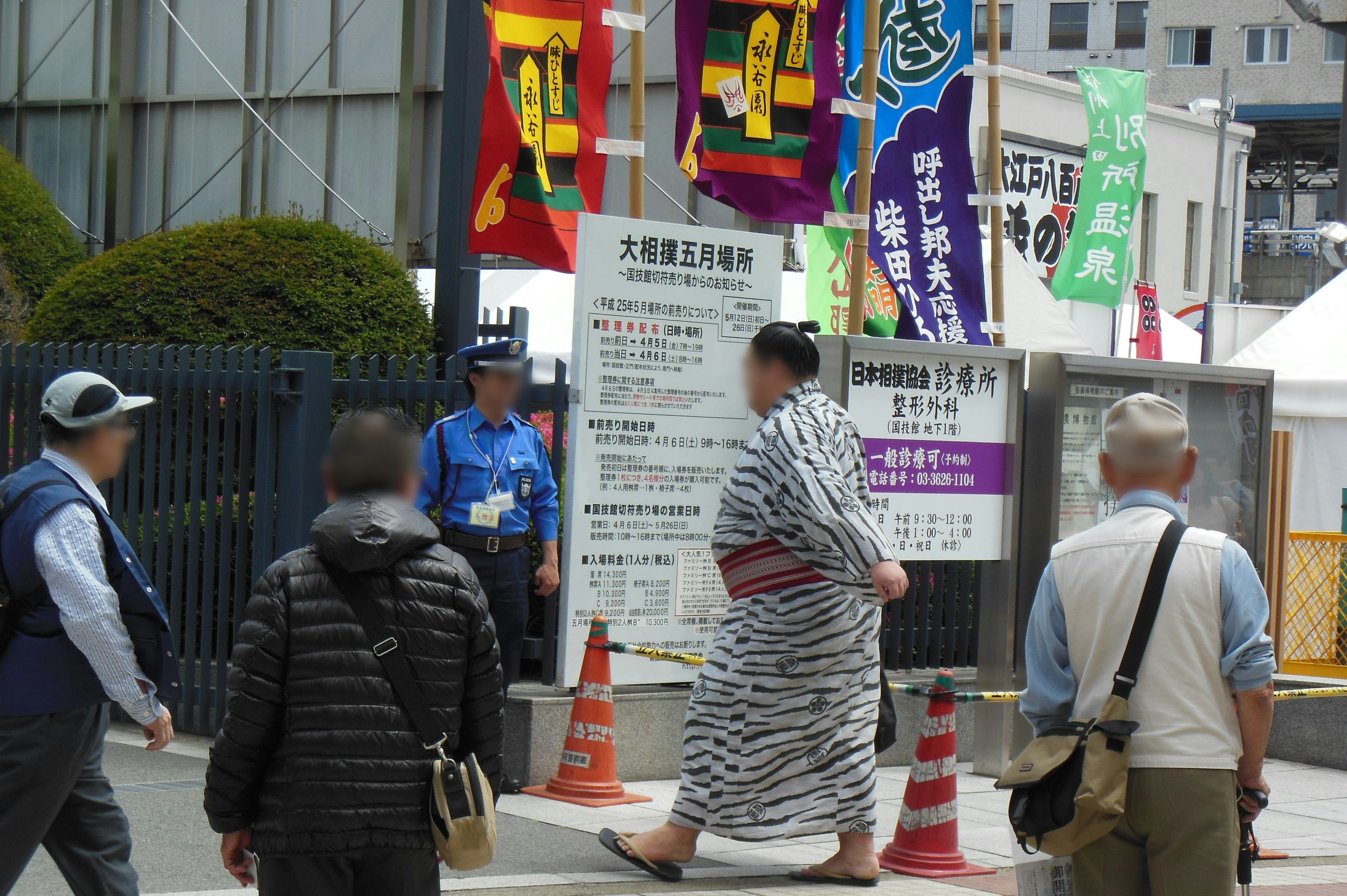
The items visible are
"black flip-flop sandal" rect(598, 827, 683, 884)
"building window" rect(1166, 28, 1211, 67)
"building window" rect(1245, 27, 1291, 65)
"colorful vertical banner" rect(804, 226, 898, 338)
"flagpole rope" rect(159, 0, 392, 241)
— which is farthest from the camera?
"building window" rect(1166, 28, 1211, 67)

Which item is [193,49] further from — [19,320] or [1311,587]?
[1311,587]

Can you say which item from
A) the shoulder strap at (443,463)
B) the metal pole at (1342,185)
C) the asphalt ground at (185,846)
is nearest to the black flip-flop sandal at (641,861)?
the asphalt ground at (185,846)

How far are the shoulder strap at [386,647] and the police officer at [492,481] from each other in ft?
11.3

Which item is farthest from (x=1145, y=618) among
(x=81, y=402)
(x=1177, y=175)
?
(x=1177, y=175)

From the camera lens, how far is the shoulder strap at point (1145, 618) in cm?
344

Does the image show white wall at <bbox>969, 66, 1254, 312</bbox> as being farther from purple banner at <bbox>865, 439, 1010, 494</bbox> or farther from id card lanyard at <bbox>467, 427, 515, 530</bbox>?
id card lanyard at <bbox>467, 427, 515, 530</bbox>

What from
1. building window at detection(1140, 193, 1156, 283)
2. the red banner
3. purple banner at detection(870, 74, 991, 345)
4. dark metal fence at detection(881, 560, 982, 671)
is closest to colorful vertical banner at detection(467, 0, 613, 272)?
purple banner at detection(870, 74, 991, 345)

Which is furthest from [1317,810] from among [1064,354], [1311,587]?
[1064,354]

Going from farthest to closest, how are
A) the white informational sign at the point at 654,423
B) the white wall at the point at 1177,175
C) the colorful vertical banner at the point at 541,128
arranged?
the white wall at the point at 1177,175, the colorful vertical banner at the point at 541,128, the white informational sign at the point at 654,423

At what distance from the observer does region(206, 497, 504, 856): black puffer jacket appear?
305 cm

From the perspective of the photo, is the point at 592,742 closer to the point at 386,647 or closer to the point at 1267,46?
the point at 386,647

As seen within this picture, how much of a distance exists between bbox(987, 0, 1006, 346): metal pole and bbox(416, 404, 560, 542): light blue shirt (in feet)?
10.5

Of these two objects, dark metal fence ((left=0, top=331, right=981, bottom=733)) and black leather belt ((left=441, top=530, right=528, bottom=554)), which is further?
dark metal fence ((left=0, top=331, right=981, bottom=733))

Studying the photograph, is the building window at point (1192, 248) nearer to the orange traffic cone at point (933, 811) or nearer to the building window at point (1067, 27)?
the building window at point (1067, 27)
